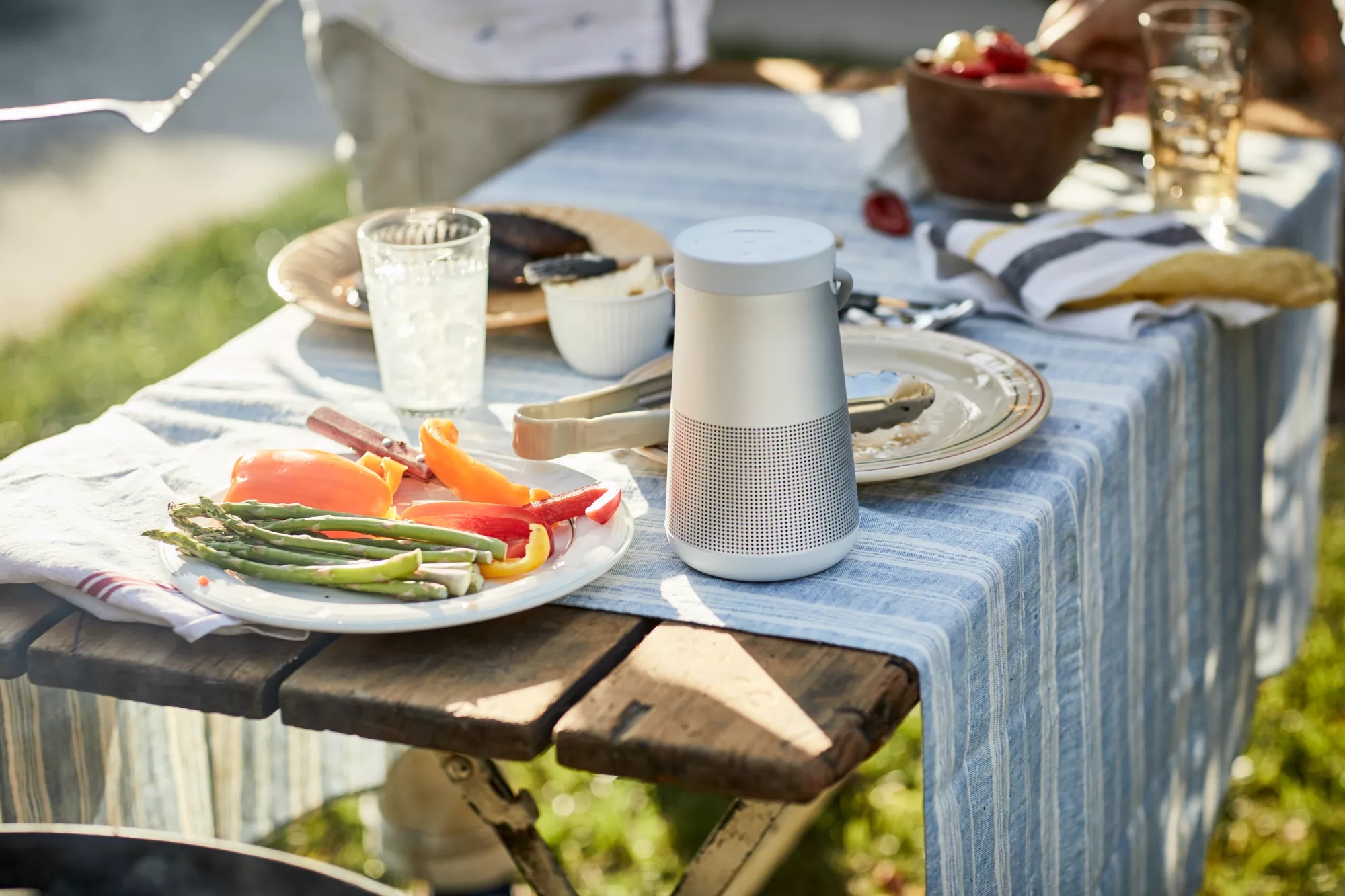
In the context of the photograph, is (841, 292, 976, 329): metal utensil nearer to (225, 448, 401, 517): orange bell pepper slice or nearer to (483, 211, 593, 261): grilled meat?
(483, 211, 593, 261): grilled meat

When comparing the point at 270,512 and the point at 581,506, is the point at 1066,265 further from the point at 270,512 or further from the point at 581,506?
the point at 270,512

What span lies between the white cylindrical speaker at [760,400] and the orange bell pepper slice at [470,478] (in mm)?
136

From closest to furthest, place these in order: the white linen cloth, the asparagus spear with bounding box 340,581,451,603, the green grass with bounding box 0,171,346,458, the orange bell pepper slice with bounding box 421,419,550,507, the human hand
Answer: the asparagus spear with bounding box 340,581,451,603 → the orange bell pepper slice with bounding box 421,419,550,507 → the human hand → the white linen cloth → the green grass with bounding box 0,171,346,458

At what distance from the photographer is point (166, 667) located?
40.1 inches

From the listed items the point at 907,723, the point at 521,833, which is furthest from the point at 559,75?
the point at 521,833

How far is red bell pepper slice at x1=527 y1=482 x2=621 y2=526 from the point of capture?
3.68 feet

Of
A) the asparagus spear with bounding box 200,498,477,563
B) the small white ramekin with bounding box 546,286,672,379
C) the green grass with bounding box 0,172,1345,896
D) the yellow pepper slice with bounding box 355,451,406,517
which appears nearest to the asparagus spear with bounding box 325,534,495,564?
the asparagus spear with bounding box 200,498,477,563

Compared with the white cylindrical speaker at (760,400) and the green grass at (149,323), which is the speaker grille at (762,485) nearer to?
the white cylindrical speaker at (760,400)

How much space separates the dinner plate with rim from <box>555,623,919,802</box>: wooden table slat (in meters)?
0.62

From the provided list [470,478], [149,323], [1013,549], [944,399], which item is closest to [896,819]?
[944,399]

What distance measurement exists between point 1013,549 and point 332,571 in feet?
1.69

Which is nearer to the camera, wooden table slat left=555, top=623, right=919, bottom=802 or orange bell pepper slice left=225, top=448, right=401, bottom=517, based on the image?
wooden table slat left=555, top=623, right=919, bottom=802

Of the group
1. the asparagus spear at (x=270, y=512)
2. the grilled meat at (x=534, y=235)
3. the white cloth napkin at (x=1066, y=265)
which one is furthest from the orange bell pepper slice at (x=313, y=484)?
the white cloth napkin at (x=1066, y=265)

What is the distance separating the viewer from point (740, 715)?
0.95m
